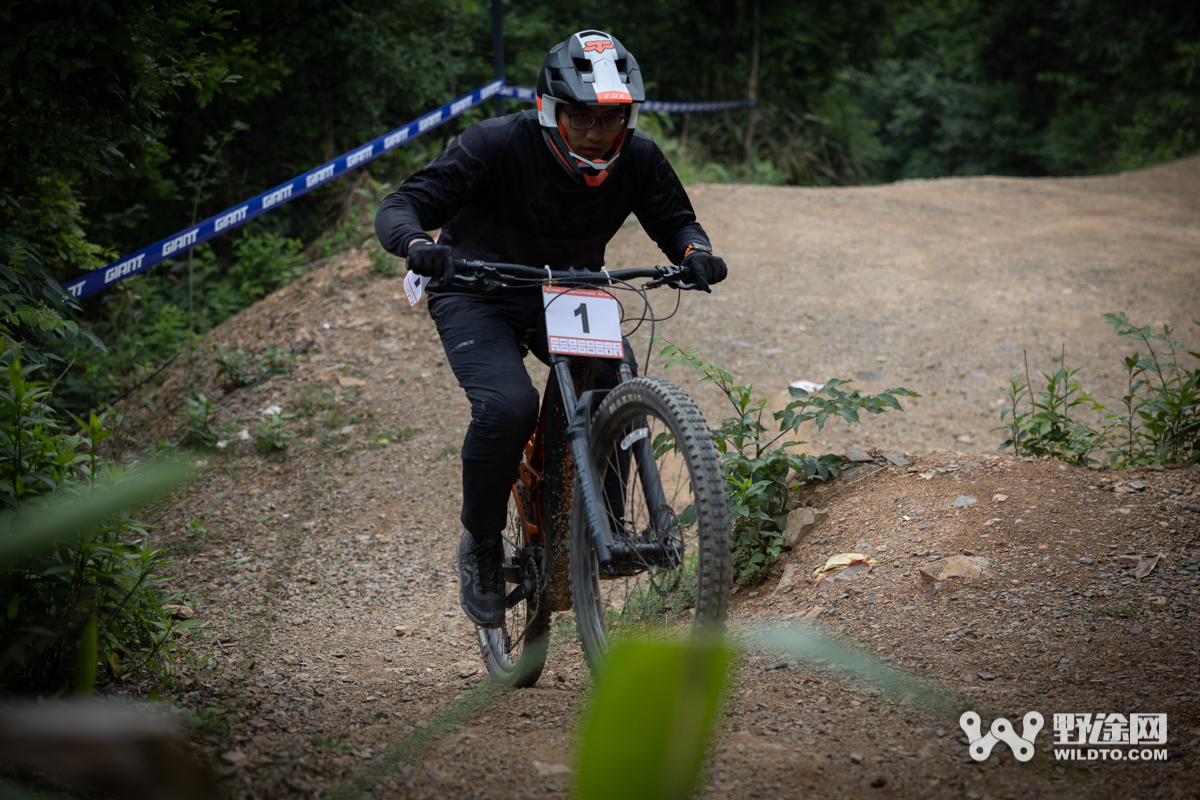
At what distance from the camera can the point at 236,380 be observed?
664cm

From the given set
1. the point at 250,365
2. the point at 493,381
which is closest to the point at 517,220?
the point at 493,381

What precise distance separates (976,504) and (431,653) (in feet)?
7.68

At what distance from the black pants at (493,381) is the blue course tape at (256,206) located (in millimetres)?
1942

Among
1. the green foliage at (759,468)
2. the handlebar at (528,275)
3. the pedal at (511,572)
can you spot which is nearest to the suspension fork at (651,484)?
the handlebar at (528,275)

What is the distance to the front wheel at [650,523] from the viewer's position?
2.20 meters

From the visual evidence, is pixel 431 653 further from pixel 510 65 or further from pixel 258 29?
pixel 510 65

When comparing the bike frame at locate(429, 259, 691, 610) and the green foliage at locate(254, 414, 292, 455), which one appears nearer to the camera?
the bike frame at locate(429, 259, 691, 610)

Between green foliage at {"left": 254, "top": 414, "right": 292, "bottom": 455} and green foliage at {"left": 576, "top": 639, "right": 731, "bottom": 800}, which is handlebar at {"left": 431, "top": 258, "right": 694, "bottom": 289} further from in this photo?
green foliage at {"left": 254, "top": 414, "right": 292, "bottom": 455}

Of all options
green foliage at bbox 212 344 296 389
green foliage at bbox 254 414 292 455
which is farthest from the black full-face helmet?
green foliage at bbox 212 344 296 389

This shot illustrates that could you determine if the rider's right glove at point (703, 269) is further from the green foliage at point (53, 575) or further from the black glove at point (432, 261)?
the green foliage at point (53, 575)

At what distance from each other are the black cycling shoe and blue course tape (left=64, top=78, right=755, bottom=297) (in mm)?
2484

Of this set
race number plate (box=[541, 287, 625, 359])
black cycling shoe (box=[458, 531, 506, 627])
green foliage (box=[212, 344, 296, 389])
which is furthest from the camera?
green foliage (box=[212, 344, 296, 389])

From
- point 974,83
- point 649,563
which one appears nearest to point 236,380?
point 649,563

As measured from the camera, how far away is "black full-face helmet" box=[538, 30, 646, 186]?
9.02 feet
